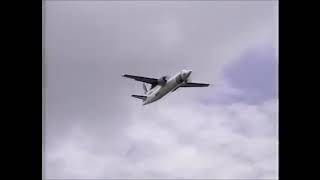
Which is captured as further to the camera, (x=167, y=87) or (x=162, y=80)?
(x=162, y=80)

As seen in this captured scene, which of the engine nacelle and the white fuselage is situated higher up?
the engine nacelle

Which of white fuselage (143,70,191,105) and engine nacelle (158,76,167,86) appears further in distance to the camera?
engine nacelle (158,76,167,86)

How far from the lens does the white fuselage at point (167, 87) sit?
118 meters

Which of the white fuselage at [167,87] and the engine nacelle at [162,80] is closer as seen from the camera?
the white fuselage at [167,87]

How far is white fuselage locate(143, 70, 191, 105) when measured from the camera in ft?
388

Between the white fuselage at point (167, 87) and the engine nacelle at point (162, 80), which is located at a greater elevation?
the engine nacelle at point (162, 80)

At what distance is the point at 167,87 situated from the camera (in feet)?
419

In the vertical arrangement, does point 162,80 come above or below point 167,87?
above

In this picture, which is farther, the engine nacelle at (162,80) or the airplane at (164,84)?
the engine nacelle at (162,80)

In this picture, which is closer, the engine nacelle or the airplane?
the airplane
